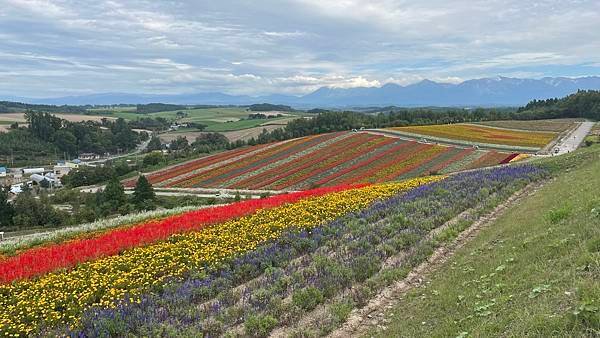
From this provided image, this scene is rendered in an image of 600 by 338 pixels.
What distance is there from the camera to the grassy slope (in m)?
5.50

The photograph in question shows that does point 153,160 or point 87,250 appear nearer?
point 87,250

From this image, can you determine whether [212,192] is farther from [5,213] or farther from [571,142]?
[571,142]

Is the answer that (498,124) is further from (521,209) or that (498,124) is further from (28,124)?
(28,124)

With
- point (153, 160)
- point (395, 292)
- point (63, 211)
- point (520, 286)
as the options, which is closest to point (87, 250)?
point (395, 292)

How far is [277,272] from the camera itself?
1132 cm

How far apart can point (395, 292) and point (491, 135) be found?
2756 inches

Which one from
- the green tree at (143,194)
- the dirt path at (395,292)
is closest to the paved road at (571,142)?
the dirt path at (395,292)

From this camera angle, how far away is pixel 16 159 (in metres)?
164

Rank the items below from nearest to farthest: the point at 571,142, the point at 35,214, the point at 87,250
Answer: the point at 87,250
the point at 35,214
the point at 571,142

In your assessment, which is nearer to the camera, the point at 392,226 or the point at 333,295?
the point at 333,295

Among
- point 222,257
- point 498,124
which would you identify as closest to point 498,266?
point 222,257

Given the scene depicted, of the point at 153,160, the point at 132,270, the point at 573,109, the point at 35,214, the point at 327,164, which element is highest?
the point at 573,109

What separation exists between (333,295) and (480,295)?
3.45 metres

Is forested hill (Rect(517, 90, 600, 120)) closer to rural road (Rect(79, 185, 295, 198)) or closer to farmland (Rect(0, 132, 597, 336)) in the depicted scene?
rural road (Rect(79, 185, 295, 198))
